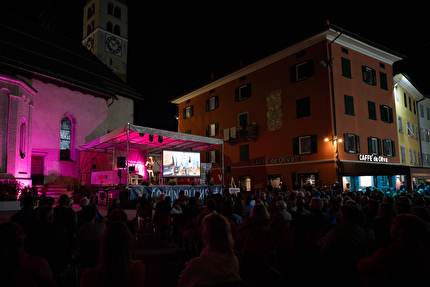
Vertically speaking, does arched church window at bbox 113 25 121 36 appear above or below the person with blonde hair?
above

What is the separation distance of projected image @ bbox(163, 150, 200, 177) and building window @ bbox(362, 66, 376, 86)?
14.0 m

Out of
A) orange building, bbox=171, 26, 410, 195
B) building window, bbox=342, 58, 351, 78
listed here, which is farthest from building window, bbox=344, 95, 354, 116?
building window, bbox=342, 58, 351, 78

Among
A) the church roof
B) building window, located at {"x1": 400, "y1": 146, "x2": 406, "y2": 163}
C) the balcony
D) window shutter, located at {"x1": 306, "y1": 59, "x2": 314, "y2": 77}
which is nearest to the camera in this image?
the church roof

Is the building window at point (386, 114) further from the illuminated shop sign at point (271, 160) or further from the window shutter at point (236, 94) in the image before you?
the window shutter at point (236, 94)

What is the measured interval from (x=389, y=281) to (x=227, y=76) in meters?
25.9

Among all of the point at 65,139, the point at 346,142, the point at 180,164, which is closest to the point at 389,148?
the point at 346,142

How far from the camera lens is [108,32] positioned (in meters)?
34.8

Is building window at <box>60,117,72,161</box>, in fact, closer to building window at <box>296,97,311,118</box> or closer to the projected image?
the projected image

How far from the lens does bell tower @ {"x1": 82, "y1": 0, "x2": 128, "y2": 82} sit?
111 feet

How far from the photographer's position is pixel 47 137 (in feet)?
65.2

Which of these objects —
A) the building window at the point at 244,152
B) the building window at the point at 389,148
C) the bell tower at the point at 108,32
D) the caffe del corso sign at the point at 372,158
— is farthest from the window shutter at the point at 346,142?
the bell tower at the point at 108,32

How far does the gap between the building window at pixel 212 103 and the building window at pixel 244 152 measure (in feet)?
18.3

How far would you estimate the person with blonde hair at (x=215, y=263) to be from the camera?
2531 mm

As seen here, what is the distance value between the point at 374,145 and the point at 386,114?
11.1ft
